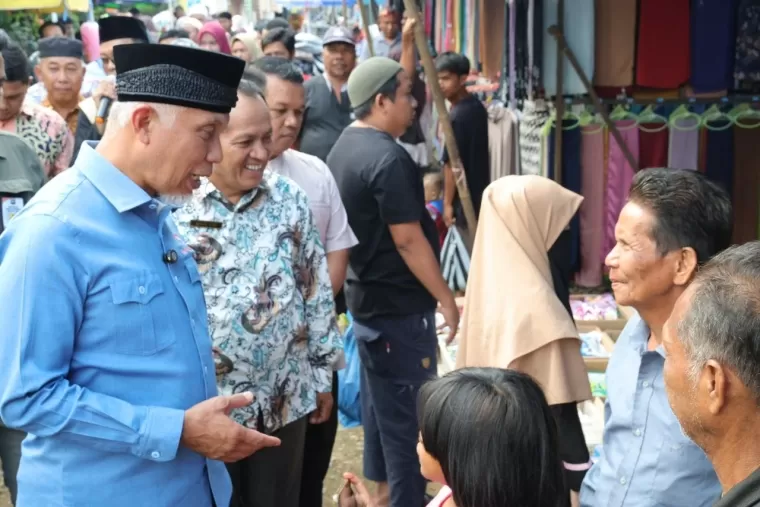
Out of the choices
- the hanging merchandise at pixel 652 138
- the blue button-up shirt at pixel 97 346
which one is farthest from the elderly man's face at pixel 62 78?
the hanging merchandise at pixel 652 138

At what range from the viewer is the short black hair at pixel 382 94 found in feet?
12.0

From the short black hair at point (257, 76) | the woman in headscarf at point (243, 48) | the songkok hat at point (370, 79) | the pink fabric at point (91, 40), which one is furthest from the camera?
the pink fabric at point (91, 40)

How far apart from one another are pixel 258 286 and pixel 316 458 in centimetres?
115

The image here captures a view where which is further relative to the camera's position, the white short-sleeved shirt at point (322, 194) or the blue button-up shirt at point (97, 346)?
the white short-sleeved shirt at point (322, 194)

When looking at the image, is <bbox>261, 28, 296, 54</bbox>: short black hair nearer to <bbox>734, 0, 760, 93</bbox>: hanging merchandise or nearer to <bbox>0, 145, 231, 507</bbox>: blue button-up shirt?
<bbox>734, 0, 760, 93</bbox>: hanging merchandise

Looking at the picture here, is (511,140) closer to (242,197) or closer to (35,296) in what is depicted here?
(242,197)

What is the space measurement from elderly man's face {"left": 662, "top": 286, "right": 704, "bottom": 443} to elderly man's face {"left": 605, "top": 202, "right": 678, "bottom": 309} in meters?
0.63

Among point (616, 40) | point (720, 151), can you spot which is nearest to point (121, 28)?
point (616, 40)

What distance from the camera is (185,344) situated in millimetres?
2021

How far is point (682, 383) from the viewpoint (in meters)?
1.39

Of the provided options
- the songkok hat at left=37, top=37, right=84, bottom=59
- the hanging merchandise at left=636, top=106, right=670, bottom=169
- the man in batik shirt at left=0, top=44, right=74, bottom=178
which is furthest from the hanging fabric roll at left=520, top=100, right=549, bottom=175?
the man in batik shirt at left=0, top=44, right=74, bottom=178

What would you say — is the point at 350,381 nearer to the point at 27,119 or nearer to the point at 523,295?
the point at 27,119

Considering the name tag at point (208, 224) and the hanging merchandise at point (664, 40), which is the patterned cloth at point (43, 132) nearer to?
the name tag at point (208, 224)

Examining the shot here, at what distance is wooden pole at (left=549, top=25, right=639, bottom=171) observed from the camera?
19.6 ft
